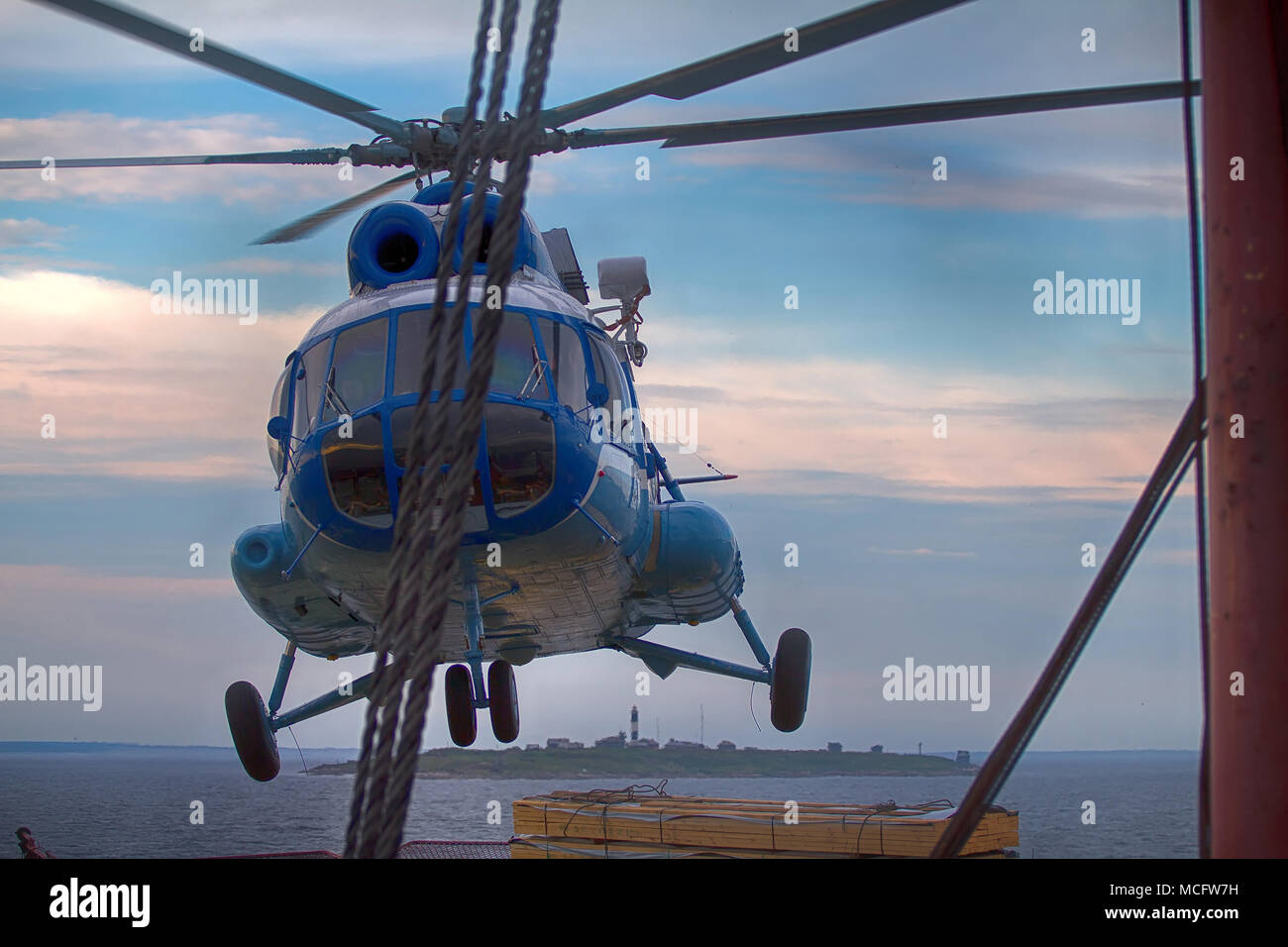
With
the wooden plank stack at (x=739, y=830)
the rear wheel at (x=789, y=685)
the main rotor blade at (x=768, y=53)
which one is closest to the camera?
the main rotor blade at (x=768, y=53)

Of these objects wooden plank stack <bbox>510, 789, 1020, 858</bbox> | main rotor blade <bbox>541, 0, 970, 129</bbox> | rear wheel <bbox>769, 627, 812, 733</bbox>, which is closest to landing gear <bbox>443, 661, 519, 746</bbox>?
wooden plank stack <bbox>510, 789, 1020, 858</bbox>

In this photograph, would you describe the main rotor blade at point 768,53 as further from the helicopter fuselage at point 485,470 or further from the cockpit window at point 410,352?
the cockpit window at point 410,352

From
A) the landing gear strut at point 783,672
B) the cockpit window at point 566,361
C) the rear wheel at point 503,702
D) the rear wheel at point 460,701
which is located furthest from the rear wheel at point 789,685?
the cockpit window at point 566,361

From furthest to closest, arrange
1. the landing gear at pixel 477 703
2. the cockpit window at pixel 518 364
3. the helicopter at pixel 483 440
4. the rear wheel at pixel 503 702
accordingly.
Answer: the rear wheel at pixel 503 702 < the landing gear at pixel 477 703 < the cockpit window at pixel 518 364 < the helicopter at pixel 483 440

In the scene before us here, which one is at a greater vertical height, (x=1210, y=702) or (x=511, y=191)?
(x=511, y=191)
